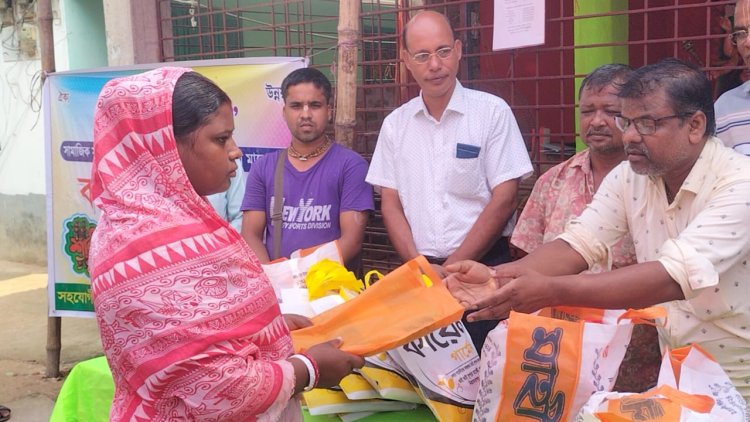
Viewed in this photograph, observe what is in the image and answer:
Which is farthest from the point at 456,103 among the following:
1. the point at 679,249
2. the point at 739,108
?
the point at 679,249

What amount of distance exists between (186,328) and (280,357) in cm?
30

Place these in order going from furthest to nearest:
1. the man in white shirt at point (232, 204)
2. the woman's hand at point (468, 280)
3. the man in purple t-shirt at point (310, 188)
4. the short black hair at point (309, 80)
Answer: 1. the man in white shirt at point (232, 204)
2. the short black hair at point (309, 80)
3. the man in purple t-shirt at point (310, 188)
4. the woman's hand at point (468, 280)

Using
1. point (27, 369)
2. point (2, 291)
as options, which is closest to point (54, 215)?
point (27, 369)

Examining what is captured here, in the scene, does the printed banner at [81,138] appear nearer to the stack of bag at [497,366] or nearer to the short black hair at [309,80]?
the short black hair at [309,80]

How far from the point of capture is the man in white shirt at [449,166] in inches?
125

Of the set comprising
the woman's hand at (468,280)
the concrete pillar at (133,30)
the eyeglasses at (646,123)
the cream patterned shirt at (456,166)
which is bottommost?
the woman's hand at (468,280)

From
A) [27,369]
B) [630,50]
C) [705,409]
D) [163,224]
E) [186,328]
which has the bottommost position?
[27,369]

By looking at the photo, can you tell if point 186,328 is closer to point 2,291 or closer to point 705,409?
point 705,409

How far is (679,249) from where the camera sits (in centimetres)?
184

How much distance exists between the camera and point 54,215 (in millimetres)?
4777

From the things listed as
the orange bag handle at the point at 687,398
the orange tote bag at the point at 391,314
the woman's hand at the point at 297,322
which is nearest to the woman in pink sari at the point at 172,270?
the orange tote bag at the point at 391,314

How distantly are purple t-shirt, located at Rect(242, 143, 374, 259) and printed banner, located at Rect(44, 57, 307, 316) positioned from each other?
645 mm

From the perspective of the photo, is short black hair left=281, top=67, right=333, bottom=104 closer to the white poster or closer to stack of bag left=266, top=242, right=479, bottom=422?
the white poster

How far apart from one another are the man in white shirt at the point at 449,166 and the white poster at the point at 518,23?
0.48 m
